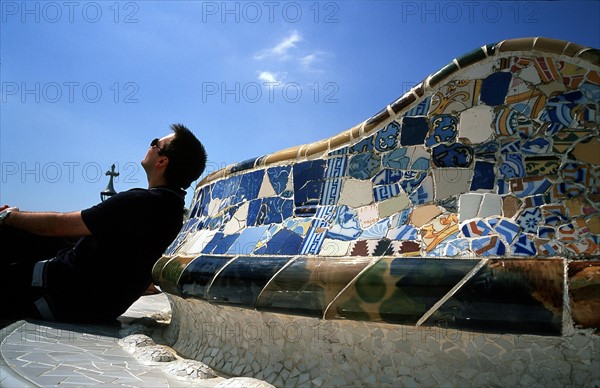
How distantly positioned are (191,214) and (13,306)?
3.88 ft

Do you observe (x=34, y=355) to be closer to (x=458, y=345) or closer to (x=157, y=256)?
(x=157, y=256)

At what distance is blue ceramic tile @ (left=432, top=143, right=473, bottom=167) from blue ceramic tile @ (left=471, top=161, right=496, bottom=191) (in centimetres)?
4

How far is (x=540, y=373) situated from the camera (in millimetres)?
1452

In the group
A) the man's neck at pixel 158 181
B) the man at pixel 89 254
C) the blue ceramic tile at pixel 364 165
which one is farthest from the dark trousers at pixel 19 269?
the blue ceramic tile at pixel 364 165

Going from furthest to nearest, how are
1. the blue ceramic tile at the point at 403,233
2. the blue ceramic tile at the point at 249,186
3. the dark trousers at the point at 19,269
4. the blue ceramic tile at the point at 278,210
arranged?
1. the dark trousers at the point at 19,269
2. the blue ceramic tile at the point at 249,186
3. the blue ceramic tile at the point at 278,210
4. the blue ceramic tile at the point at 403,233

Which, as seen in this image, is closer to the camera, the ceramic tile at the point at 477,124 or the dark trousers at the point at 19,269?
the ceramic tile at the point at 477,124

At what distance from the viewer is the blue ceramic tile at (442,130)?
1800 mm

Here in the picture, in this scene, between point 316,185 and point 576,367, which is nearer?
point 576,367

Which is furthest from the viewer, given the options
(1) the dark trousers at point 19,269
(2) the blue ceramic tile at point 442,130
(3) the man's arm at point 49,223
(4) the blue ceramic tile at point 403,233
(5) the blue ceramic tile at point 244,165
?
(1) the dark trousers at point 19,269

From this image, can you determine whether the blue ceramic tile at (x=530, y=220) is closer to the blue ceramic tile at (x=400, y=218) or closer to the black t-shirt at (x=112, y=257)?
the blue ceramic tile at (x=400, y=218)

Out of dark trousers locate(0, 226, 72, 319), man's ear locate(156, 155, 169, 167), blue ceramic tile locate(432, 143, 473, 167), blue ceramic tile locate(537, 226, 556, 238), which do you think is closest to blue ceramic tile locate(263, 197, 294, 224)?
blue ceramic tile locate(432, 143, 473, 167)

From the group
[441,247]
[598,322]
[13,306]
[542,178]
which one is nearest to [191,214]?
[13,306]

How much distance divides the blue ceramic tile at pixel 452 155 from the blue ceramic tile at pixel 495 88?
190mm

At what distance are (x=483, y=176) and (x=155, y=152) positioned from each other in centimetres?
217
